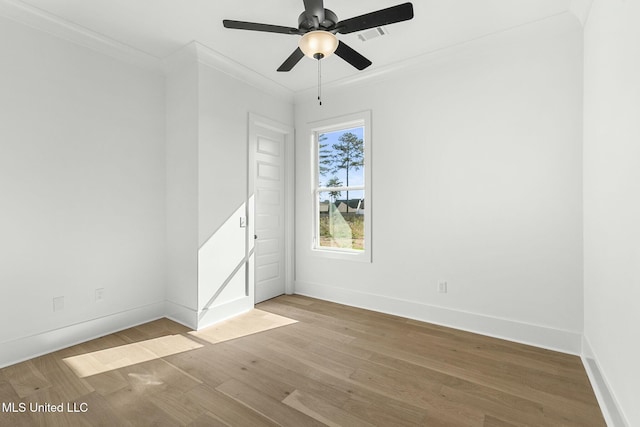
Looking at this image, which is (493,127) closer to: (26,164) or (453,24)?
(453,24)

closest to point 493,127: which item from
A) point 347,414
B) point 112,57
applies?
point 347,414

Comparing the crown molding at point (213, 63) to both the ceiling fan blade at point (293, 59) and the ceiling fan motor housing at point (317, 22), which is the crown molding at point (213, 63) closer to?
the ceiling fan blade at point (293, 59)

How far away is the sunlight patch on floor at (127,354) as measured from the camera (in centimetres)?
228

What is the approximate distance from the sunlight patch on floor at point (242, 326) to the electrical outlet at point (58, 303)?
3.73 ft

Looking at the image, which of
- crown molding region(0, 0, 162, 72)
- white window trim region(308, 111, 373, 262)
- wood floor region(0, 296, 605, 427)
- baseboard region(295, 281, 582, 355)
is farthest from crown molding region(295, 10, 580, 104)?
wood floor region(0, 296, 605, 427)

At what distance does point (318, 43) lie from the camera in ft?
6.63

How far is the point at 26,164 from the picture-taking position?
95.5 inches

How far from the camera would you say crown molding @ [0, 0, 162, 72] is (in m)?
2.33

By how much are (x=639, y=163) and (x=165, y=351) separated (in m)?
3.44

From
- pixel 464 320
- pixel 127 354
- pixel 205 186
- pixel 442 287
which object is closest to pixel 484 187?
pixel 442 287

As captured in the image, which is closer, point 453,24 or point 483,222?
point 453,24

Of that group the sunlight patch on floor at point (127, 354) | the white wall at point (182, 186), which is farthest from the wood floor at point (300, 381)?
the white wall at point (182, 186)

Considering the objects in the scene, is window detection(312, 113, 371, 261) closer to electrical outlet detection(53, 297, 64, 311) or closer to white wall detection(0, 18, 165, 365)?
white wall detection(0, 18, 165, 365)

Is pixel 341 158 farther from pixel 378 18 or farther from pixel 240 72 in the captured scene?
pixel 378 18
